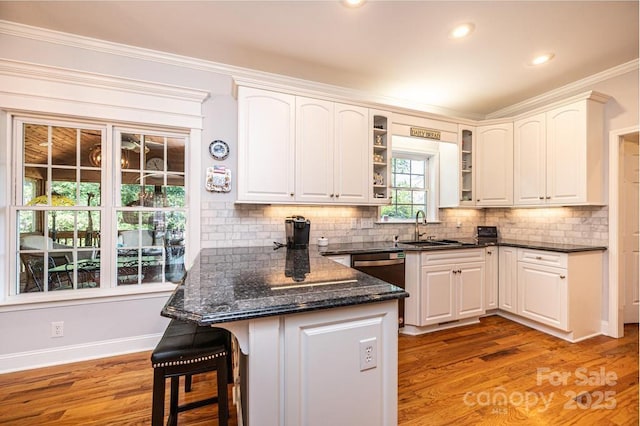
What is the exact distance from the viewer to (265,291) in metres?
1.17

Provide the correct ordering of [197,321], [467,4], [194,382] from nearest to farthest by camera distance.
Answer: [197,321] → [467,4] → [194,382]

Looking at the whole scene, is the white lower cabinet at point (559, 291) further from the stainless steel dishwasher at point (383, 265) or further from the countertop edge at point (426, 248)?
the stainless steel dishwasher at point (383, 265)

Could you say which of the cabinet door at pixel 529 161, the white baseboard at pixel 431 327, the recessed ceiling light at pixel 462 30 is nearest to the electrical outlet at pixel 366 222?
the white baseboard at pixel 431 327

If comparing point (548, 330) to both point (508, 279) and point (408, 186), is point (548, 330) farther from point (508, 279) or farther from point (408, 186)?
point (408, 186)

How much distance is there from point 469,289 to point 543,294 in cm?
70

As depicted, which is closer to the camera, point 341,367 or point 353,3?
point 341,367

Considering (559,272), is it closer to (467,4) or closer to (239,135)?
(467,4)

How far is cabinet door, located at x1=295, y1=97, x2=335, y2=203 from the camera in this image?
2.77 m

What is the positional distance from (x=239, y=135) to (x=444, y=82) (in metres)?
2.33

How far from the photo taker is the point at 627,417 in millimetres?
1724

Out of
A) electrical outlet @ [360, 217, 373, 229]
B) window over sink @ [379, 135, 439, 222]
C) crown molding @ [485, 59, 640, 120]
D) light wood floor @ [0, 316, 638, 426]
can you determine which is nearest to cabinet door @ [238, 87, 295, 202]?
electrical outlet @ [360, 217, 373, 229]

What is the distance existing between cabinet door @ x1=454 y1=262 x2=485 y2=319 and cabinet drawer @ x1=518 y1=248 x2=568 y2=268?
442 millimetres

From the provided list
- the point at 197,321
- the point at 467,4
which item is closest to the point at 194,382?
the point at 197,321

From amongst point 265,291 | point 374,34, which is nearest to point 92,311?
point 265,291
